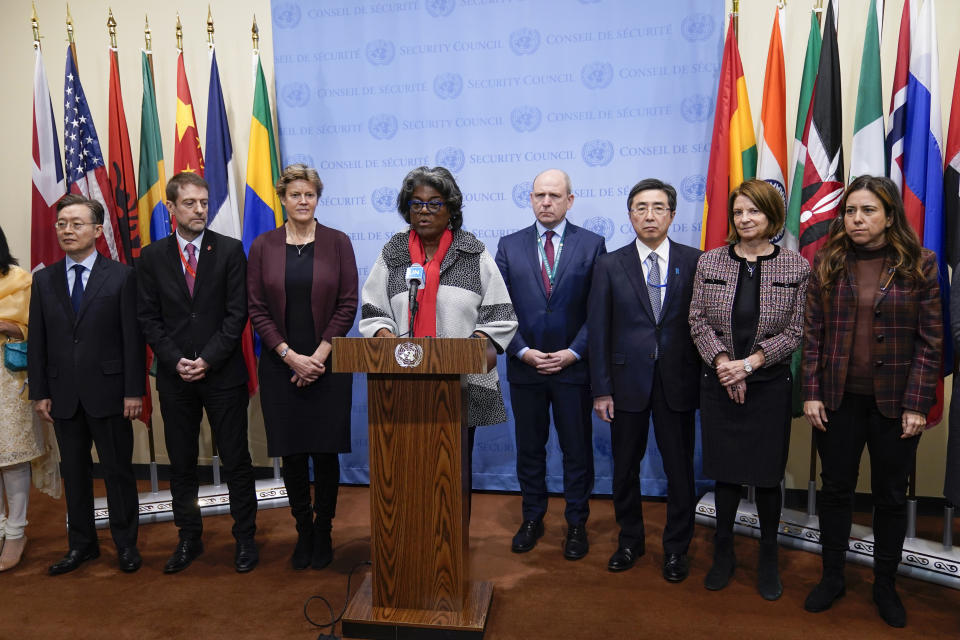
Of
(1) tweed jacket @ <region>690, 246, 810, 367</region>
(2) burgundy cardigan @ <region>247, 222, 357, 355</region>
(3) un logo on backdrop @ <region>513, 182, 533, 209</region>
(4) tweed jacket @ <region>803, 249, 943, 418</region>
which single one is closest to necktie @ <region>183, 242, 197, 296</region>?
(2) burgundy cardigan @ <region>247, 222, 357, 355</region>

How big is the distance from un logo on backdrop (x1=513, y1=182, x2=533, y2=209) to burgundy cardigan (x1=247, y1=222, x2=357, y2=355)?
4.56ft

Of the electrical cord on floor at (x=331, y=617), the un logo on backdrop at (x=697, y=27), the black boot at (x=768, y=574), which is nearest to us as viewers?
the electrical cord on floor at (x=331, y=617)

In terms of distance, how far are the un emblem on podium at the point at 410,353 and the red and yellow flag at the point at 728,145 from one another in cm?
204

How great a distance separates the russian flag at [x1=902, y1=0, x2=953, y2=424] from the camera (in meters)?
3.11

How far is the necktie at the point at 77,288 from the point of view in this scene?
2961 mm

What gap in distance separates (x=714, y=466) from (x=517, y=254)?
1.27 metres

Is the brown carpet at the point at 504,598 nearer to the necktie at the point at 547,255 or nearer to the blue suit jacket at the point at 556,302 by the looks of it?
the blue suit jacket at the point at 556,302

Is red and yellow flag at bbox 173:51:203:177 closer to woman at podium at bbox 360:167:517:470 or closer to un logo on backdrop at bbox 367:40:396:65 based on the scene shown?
un logo on backdrop at bbox 367:40:396:65

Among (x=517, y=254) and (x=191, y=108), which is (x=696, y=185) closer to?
(x=517, y=254)

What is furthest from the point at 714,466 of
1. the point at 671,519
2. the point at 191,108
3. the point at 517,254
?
the point at 191,108

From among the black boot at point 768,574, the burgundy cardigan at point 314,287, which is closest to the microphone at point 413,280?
the burgundy cardigan at point 314,287

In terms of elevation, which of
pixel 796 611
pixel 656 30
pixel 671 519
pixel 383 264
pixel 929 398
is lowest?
pixel 796 611

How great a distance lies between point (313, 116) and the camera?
4172 mm

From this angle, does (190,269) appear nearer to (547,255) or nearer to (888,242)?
(547,255)
